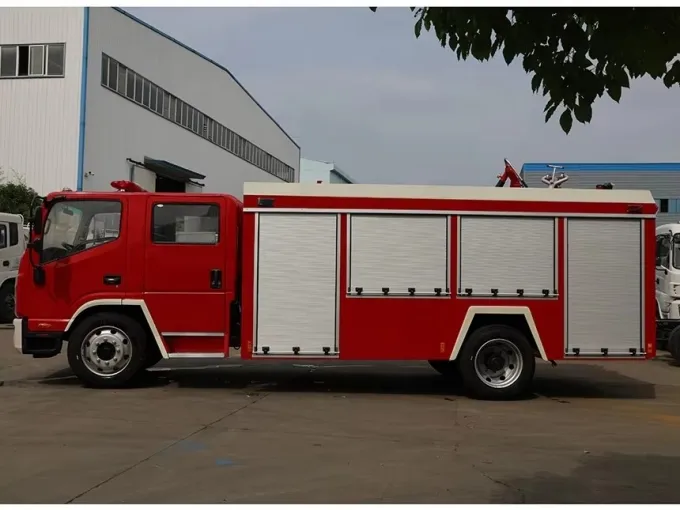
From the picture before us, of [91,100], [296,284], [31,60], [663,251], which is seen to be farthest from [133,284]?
[31,60]

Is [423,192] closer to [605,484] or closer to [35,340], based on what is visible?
[605,484]

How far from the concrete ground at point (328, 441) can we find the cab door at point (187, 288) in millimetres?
776

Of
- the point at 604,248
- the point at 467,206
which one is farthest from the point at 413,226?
the point at 604,248

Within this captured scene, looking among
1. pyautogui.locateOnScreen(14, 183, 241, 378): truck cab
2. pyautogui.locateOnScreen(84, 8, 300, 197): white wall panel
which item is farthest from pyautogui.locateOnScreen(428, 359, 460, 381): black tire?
pyautogui.locateOnScreen(84, 8, 300, 197): white wall panel

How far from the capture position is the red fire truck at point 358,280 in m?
9.02

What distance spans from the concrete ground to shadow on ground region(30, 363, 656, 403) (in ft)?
0.20

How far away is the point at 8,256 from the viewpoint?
681 inches

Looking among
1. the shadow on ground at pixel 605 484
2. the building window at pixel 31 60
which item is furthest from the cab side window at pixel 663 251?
the building window at pixel 31 60

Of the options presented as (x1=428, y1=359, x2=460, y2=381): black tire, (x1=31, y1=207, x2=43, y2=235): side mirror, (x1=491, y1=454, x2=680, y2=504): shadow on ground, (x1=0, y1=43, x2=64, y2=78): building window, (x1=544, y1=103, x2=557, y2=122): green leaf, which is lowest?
(x1=491, y1=454, x2=680, y2=504): shadow on ground

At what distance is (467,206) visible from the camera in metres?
9.14

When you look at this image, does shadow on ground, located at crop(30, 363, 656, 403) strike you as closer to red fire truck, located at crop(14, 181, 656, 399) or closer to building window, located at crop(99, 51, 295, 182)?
red fire truck, located at crop(14, 181, 656, 399)

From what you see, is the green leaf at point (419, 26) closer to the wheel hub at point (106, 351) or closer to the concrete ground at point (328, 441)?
the concrete ground at point (328, 441)

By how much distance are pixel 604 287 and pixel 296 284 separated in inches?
163

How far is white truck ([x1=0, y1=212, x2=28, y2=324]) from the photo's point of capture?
17203 millimetres
